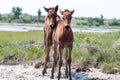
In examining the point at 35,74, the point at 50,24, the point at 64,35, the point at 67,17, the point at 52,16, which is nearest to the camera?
the point at 67,17

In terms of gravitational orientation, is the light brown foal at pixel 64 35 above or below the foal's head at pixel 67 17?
below

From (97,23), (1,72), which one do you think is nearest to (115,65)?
(1,72)

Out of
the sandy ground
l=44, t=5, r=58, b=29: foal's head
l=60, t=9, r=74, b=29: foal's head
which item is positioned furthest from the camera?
the sandy ground

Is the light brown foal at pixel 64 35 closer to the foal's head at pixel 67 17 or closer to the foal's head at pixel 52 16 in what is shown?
the foal's head at pixel 67 17

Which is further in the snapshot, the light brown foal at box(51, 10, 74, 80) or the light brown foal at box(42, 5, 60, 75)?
the light brown foal at box(42, 5, 60, 75)

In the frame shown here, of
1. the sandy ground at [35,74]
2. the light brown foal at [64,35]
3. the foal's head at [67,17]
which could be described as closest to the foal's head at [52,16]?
the light brown foal at [64,35]

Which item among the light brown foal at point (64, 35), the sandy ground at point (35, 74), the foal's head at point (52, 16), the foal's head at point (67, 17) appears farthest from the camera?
the sandy ground at point (35, 74)

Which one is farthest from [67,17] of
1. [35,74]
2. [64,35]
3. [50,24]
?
[35,74]

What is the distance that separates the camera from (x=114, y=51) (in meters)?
17.7

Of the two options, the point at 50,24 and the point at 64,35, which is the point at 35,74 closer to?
the point at 50,24

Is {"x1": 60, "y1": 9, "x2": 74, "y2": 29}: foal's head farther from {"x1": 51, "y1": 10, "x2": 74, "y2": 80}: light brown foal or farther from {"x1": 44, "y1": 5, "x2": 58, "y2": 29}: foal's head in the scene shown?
{"x1": 44, "y1": 5, "x2": 58, "y2": 29}: foal's head

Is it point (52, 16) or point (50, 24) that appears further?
point (52, 16)

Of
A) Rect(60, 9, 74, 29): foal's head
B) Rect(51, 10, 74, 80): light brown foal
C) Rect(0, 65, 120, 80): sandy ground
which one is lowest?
Rect(0, 65, 120, 80): sandy ground

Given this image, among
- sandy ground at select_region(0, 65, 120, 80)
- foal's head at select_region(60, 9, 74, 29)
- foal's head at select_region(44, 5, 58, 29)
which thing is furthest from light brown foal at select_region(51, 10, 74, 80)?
sandy ground at select_region(0, 65, 120, 80)
